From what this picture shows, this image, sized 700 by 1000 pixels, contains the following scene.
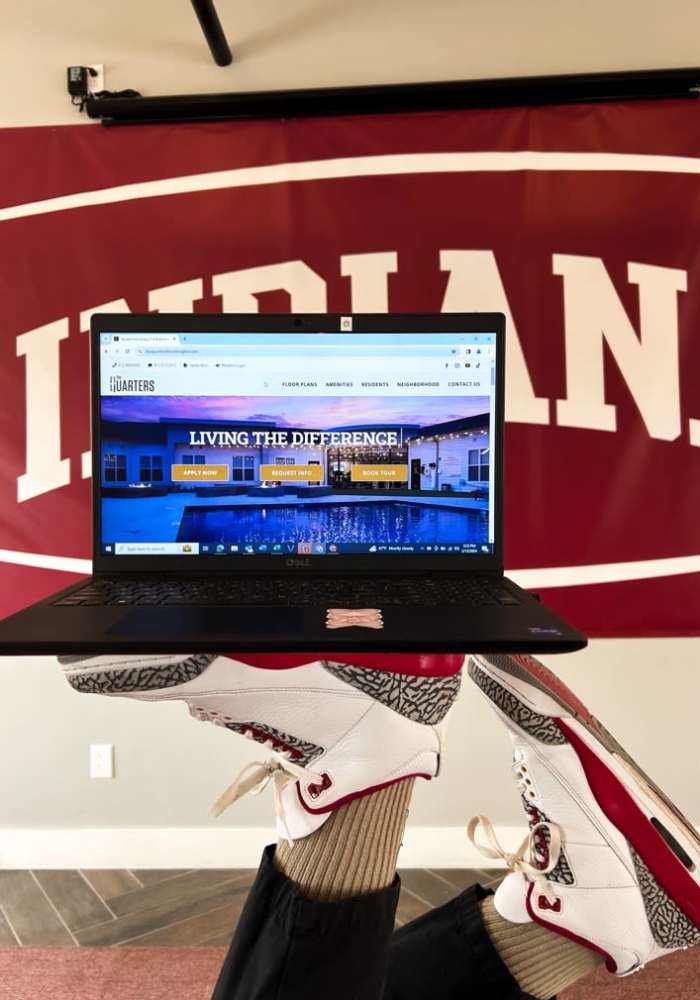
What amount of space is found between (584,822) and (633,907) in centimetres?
11

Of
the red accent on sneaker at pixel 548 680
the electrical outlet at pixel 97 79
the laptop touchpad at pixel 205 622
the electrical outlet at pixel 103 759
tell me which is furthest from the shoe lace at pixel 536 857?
the electrical outlet at pixel 97 79

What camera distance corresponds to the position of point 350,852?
583mm

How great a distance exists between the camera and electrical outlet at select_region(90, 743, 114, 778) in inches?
61.9

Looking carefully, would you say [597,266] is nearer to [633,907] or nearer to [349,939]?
[633,907]

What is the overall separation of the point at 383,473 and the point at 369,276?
0.83 metres

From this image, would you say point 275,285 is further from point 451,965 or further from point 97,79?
point 451,965

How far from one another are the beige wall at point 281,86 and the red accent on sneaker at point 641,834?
2.62 feet

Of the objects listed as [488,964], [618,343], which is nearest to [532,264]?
[618,343]

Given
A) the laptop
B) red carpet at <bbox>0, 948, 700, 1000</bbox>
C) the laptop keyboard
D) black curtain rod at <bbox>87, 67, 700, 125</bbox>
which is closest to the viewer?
the laptop keyboard

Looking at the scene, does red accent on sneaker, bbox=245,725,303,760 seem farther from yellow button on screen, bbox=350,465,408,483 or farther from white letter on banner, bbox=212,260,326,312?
white letter on banner, bbox=212,260,326,312

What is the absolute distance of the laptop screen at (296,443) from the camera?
84cm

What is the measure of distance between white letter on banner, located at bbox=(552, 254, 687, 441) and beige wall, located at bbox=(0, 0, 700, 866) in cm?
51

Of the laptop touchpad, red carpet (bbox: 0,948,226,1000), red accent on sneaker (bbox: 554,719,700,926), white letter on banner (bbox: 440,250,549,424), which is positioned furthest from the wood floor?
white letter on banner (bbox: 440,250,549,424)

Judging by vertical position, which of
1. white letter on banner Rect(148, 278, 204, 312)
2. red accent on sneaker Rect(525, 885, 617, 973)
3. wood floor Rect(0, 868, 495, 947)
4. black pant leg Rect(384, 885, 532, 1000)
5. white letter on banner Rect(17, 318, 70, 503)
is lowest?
wood floor Rect(0, 868, 495, 947)
